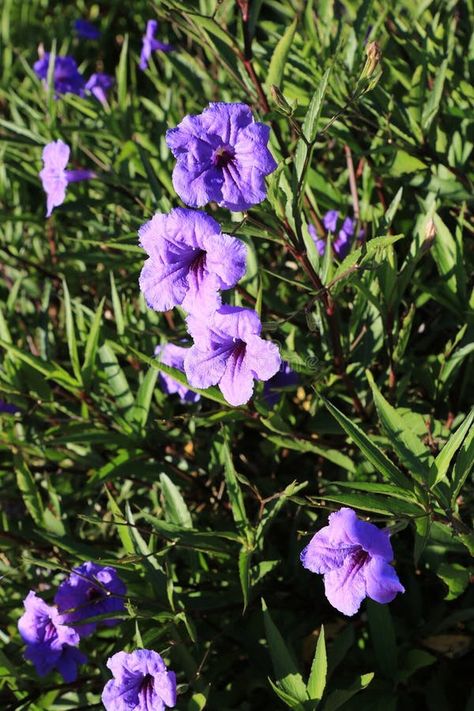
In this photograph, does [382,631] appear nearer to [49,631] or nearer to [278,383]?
[278,383]

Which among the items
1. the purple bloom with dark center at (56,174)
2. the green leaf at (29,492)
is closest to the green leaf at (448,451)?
the green leaf at (29,492)

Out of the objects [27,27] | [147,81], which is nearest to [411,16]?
[147,81]

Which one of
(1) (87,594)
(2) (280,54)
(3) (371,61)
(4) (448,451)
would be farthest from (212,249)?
(1) (87,594)

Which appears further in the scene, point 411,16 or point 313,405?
point 411,16

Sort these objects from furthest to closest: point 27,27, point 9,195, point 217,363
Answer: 1. point 27,27
2. point 9,195
3. point 217,363

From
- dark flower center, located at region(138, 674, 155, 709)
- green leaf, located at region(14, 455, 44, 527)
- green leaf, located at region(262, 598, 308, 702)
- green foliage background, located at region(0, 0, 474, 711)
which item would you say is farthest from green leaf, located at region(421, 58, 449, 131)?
dark flower center, located at region(138, 674, 155, 709)

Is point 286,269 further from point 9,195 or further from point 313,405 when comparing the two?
point 9,195
